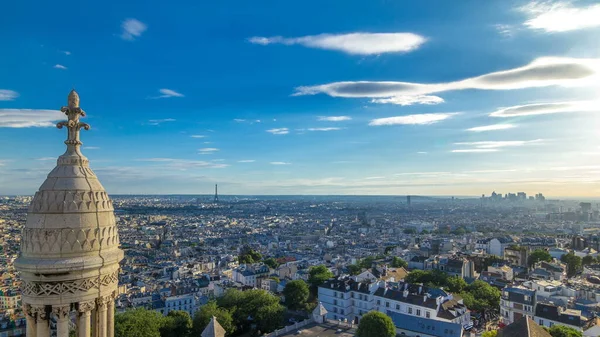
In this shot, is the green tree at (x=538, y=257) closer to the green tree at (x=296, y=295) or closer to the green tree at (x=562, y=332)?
the green tree at (x=562, y=332)

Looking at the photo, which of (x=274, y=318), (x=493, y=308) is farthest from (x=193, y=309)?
(x=493, y=308)

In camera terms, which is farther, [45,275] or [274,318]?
[274,318]

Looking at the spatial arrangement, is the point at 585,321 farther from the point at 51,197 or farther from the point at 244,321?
the point at 51,197

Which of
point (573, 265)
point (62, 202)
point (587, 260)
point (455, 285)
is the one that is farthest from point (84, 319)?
point (587, 260)

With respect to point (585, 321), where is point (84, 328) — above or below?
above

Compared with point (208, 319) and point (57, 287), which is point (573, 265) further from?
point (57, 287)

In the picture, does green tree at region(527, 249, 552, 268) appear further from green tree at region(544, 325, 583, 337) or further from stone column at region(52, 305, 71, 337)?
stone column at region(52, 305, 71, 337)
